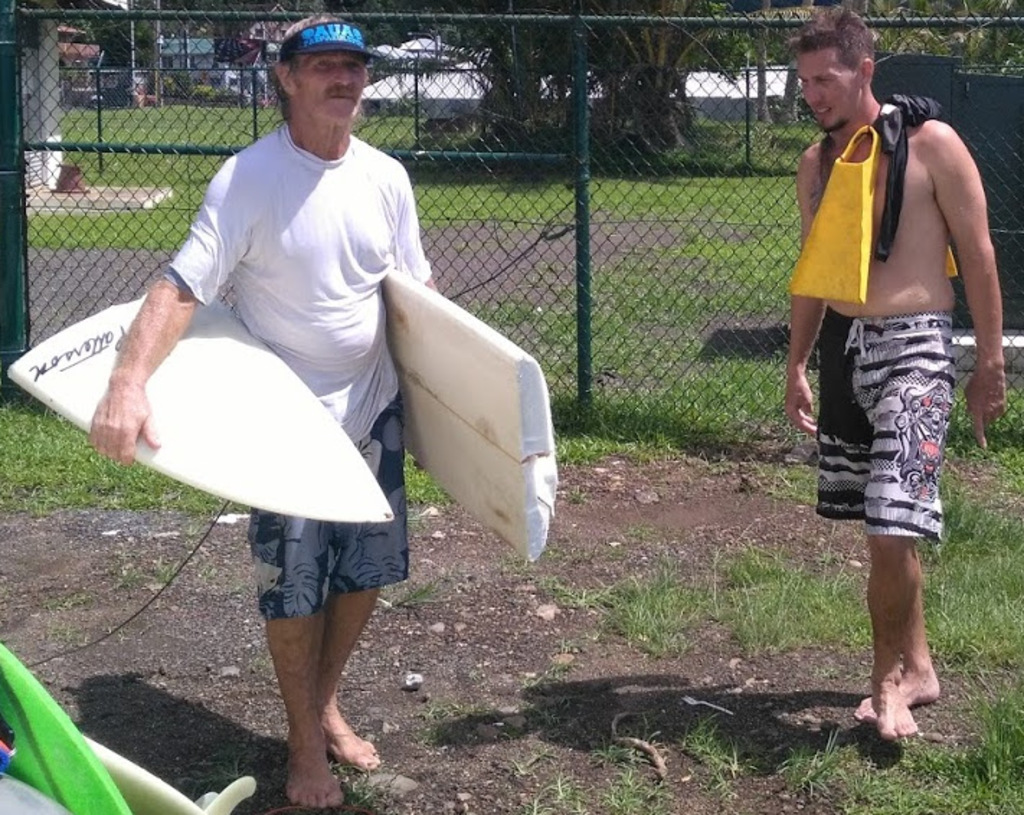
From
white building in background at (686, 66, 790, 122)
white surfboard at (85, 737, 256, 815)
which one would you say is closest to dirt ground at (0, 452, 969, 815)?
white surfboard at (85, 737, 256, 815)

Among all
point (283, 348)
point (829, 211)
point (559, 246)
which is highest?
point (829, 211)

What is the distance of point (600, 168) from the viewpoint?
9.38m

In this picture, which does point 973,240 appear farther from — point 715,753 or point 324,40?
point 324,40

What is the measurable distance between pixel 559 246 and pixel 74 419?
10.4m

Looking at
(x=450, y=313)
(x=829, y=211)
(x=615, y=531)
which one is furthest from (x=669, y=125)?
(x=450, y=313)

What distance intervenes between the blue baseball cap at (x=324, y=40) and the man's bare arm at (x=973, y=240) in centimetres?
148

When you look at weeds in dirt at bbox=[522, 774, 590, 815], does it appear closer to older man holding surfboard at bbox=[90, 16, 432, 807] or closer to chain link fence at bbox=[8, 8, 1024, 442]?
older man holding surfboard at bbox=[90, 16, 432, 807]

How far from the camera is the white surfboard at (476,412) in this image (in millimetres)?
3457

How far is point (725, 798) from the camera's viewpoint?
3805 millimetres

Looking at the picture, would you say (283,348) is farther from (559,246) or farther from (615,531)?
(559,246)

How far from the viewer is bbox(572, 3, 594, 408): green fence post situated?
6734mm

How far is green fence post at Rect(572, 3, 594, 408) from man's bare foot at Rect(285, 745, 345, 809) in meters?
3.52

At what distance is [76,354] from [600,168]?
6.14 metres

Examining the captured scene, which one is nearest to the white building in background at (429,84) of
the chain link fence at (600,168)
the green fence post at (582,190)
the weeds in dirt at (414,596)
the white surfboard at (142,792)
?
the chain link fence at (600,168)
